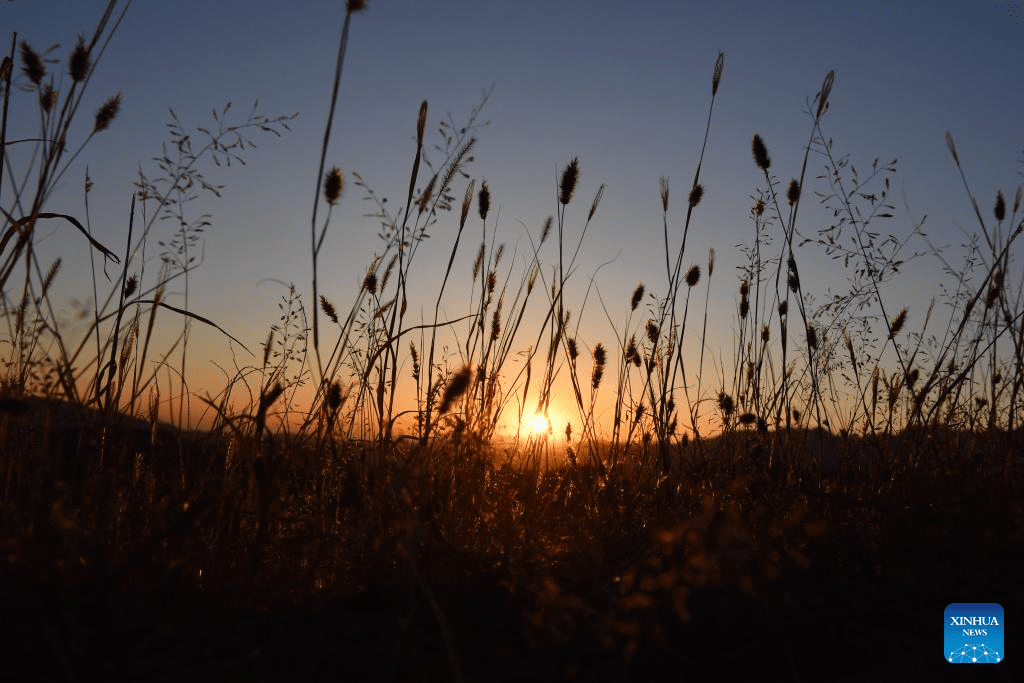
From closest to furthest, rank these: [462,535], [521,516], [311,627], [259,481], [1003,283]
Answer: [311,627]
[259,481]
[462,535]
[521,516]
[1003,283]

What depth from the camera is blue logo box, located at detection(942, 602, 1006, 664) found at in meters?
1.19

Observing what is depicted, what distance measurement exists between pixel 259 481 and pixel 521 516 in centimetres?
81

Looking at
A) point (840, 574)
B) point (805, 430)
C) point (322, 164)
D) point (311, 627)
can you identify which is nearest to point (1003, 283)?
point (805, 430)

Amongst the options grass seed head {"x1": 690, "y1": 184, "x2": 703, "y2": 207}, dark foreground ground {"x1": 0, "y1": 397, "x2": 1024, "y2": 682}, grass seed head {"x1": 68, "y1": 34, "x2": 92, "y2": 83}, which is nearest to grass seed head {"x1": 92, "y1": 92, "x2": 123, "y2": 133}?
grass seed head {"x1": 68, "y1": 34, "x2": 92, "y2": 83}

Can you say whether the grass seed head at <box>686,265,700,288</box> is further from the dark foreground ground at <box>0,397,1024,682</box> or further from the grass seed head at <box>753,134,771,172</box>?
the dark foreground ground at <box>0,397,1024,682</box>

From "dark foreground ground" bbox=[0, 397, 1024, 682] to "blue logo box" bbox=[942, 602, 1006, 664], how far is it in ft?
0.07

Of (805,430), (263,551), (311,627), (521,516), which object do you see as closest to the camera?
(311,627)

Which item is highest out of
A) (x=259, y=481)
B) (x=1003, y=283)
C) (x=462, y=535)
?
(x=1003, y=283)

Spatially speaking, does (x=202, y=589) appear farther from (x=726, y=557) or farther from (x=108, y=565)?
(x=726, y=557)

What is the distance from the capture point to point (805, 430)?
284 centimetres

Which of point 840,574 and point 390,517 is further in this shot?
point 390,517

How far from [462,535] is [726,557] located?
2.82ft

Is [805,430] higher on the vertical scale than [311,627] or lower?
higher

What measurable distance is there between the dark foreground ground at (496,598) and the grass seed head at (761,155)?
1.44 metres
